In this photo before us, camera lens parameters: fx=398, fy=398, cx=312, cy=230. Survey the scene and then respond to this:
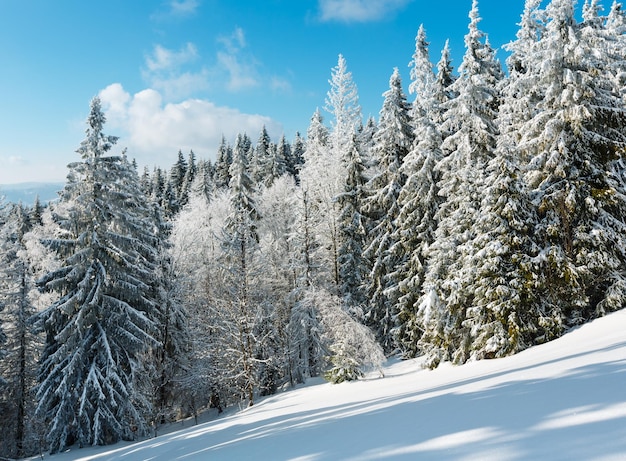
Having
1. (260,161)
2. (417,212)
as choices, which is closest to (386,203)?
(417,212)

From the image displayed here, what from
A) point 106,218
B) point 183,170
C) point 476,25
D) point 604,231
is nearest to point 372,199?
point 476,25

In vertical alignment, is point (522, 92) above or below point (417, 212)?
above

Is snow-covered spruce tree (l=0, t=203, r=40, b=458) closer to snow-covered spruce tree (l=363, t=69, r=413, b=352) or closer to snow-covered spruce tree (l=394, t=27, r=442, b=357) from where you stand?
snow-covered spruce tree (l=363, t=69, r=413, b=352)

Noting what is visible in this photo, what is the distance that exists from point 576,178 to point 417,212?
857 centimetres

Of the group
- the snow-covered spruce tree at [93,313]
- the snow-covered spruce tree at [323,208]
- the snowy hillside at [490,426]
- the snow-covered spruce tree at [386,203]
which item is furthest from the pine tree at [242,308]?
the snowy hillside at [490,426]

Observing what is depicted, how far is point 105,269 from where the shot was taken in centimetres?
1914

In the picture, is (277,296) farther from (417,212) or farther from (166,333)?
(417,212)

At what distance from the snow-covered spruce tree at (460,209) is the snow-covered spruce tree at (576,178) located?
2399mm

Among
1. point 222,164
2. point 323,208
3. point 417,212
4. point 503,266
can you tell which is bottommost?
point 503,266

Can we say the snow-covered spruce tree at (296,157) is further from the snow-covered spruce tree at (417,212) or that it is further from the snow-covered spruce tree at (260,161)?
the snow-covered spruce tree at (417,212)

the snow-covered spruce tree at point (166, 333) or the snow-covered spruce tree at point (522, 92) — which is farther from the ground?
the snow-covered spruce tree at point (522, 92)

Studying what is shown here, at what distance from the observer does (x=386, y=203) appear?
84.2ft

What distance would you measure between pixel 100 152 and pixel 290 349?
16.5 m

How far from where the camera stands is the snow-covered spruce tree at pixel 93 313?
17781 millimetres
